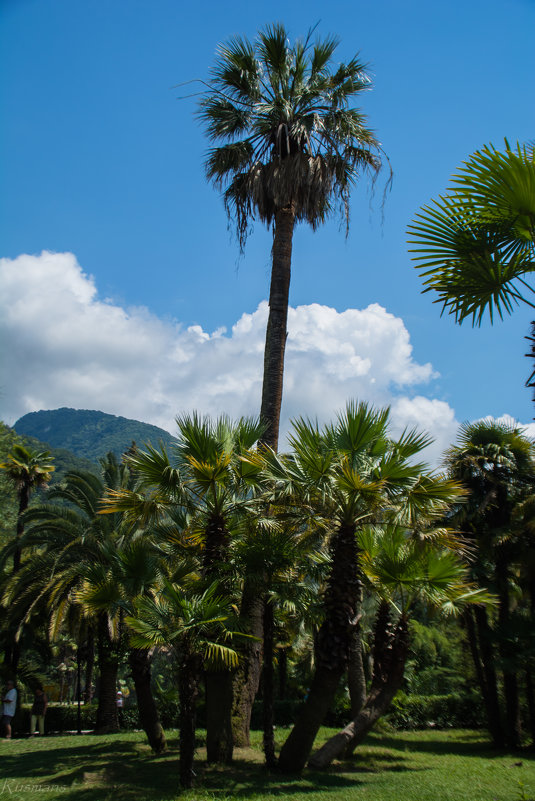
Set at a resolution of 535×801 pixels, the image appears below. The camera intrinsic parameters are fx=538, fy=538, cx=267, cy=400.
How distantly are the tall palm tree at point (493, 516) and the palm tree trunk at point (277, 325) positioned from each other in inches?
309

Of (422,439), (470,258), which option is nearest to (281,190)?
(422,439)

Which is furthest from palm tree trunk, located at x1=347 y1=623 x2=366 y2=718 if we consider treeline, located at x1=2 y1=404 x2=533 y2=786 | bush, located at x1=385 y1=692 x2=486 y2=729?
bush, located at x1=385 y1=692 x2=486 y2=729

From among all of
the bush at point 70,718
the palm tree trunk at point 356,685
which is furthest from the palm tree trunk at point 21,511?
the palm tree trunk at point 356,685

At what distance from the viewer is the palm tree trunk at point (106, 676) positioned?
53.4 ft

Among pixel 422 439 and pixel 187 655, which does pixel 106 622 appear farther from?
pixel 422 439

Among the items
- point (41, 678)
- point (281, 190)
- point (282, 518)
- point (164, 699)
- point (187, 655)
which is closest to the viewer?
point (187, 655)

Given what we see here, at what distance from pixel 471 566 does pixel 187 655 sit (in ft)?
39.5

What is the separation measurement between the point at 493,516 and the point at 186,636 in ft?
44.5

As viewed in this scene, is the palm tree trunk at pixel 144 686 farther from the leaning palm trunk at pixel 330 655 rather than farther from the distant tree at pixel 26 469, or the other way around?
the distant tree at pixel 26 469

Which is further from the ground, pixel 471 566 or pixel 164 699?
pixel 471 566

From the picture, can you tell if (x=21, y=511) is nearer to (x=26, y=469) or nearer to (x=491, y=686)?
(x=26, y=469)

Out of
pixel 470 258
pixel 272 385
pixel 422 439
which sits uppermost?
pixel 272 385

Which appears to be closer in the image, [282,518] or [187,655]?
[187,655]

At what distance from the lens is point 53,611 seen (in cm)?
1814
